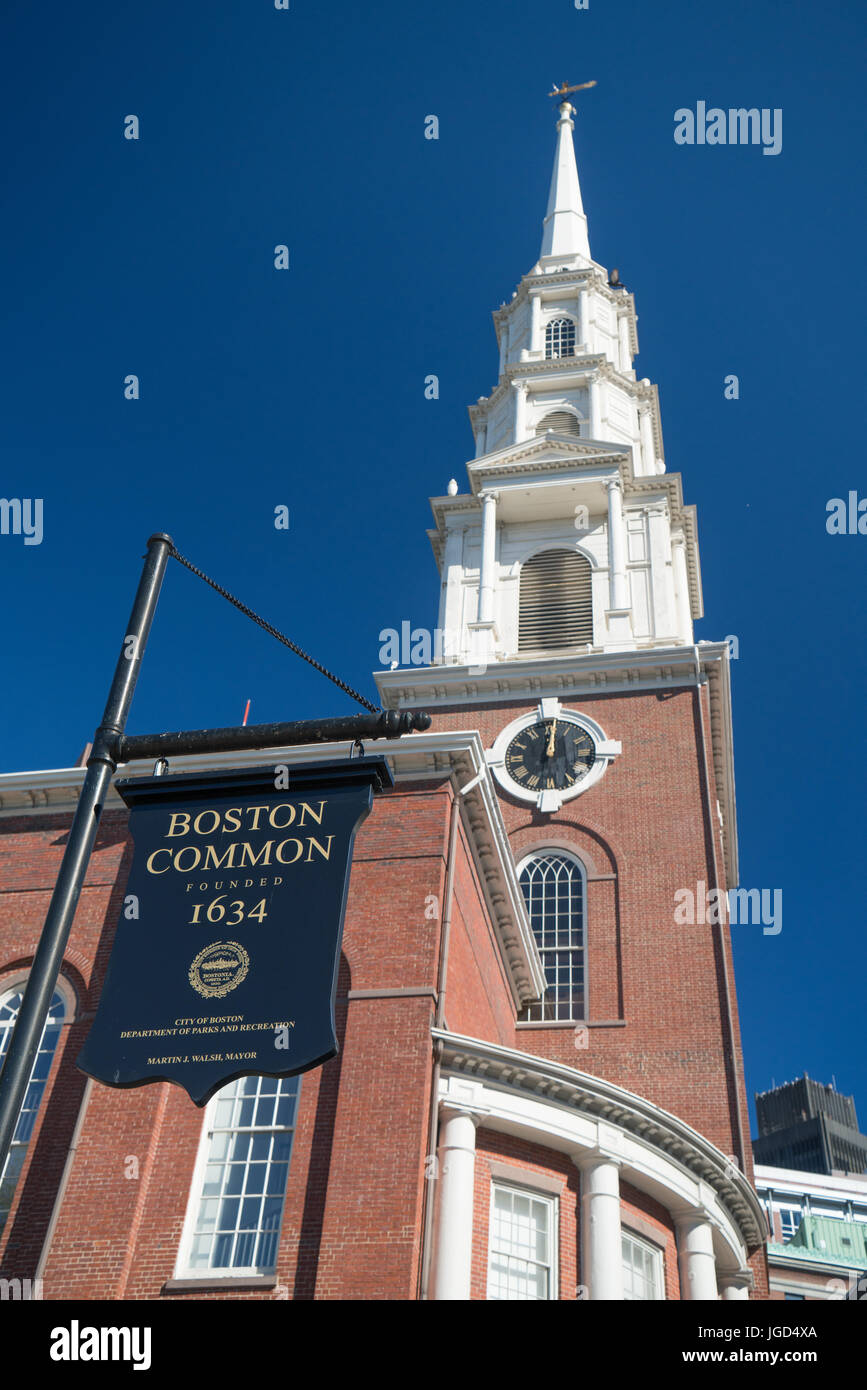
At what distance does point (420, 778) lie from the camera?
60.1ft

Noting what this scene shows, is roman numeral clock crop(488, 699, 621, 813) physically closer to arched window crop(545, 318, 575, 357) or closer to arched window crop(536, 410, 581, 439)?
arched window crop(536, 410, 581, 439)

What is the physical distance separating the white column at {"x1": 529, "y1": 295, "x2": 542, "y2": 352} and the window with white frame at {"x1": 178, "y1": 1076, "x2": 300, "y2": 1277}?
31667mm

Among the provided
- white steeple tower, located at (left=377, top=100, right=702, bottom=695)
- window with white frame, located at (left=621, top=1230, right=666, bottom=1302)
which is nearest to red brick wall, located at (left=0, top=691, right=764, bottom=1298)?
window with white frame, located at (left=621, top=1230, right=666, bottom=1302)

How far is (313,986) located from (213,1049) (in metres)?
0.94

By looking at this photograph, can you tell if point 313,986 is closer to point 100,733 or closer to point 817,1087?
point 100,733

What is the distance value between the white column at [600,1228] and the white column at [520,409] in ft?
87.2

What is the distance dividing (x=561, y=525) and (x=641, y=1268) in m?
23.6

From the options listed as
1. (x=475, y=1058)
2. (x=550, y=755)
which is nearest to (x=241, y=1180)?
(x=475, y=1058)

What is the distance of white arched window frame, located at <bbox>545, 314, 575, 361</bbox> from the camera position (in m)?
42.5

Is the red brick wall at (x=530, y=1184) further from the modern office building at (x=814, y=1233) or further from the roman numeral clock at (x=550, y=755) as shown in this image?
the modern office building at (x=814, y=1233)

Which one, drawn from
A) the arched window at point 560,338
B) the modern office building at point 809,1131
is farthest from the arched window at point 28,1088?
the modern office building at point 809,1131

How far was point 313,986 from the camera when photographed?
10.6m

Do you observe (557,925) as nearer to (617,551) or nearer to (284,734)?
(617,551)
